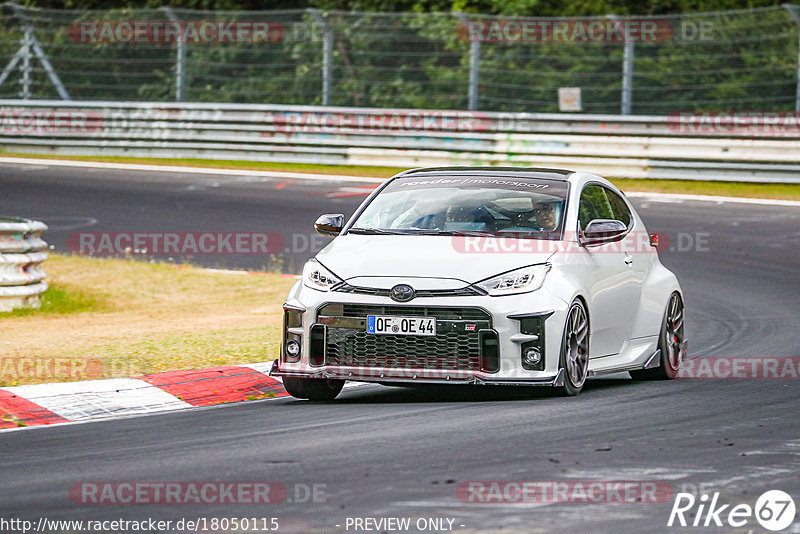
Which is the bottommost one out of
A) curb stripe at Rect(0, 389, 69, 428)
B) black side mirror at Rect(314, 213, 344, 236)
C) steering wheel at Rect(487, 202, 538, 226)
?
curb stripe at Rect(0, 389, 69, 428)

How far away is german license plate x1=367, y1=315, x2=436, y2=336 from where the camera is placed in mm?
8711

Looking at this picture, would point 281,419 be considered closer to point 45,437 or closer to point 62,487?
point 45,437

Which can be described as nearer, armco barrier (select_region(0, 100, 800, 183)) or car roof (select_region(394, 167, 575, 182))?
car roof (select_region(394, 167, 575, 182))

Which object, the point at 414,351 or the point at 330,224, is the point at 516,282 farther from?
the point at 330,224

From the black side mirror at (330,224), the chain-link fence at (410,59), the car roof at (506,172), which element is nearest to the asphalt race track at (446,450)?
the black side mirror at (330,224)

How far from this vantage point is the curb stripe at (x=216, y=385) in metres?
9.58

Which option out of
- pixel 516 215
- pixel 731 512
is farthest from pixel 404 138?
pixel 731 512

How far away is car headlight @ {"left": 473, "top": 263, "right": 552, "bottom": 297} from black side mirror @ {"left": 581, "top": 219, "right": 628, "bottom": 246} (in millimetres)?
757

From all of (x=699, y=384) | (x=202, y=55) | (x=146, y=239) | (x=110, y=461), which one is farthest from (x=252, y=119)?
(x=110, y=461)

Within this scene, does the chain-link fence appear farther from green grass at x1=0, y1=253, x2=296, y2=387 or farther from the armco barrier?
green grass at x1=0, y1=253, x2=296, y2=387

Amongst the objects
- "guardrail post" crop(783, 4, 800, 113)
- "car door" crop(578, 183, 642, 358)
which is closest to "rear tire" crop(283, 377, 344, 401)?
"car door" crop(578, 183, 642, 358)

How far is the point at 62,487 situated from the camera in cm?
656

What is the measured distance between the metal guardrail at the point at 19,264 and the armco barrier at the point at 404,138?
1154 cm

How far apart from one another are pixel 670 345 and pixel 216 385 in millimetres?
3425
